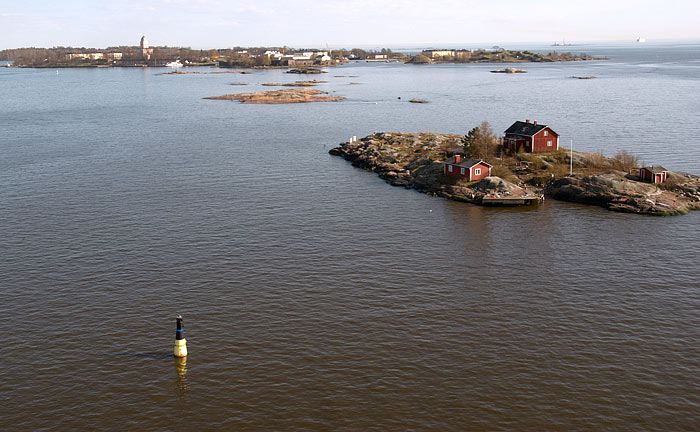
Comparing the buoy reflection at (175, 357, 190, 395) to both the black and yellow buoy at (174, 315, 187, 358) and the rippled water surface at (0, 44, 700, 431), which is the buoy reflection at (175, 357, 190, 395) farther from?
the black and yellow buoy at (174, 315, 187, 358)

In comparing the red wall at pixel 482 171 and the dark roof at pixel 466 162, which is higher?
the dark roof at pixel 466 162

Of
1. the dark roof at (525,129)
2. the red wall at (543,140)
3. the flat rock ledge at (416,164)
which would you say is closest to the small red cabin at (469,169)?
the flat rock ledge at (416,164)

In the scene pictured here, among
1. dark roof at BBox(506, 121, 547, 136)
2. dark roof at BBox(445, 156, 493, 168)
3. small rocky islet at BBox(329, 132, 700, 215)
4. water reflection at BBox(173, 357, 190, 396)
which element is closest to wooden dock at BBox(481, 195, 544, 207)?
small rocky islet at BBox(329, 132, 700, 215)

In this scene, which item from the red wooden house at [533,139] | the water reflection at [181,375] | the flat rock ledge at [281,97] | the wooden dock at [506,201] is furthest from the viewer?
the flat rock ledge at [281,97]

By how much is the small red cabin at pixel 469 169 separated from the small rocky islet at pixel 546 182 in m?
1.20

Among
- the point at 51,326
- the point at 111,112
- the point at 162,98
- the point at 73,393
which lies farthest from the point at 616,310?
the point at 162,98

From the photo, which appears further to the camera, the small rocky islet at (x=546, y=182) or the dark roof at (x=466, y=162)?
the dark roof at (x=466, y=162)

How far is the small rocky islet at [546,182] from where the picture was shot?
61625mm

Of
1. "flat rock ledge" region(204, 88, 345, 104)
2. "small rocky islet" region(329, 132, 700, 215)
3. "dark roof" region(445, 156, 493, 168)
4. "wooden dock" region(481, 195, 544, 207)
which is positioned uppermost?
"flat rock ledge" region(204, 88, 345, 104)

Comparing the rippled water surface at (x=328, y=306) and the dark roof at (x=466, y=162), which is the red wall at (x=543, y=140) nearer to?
the dark roof at (x=466, y=162)

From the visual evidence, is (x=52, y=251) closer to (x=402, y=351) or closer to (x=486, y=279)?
(x=402, y=351)

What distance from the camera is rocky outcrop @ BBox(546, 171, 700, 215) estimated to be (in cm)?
5984

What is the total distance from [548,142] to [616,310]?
138ft

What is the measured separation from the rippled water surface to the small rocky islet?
2.89 m
